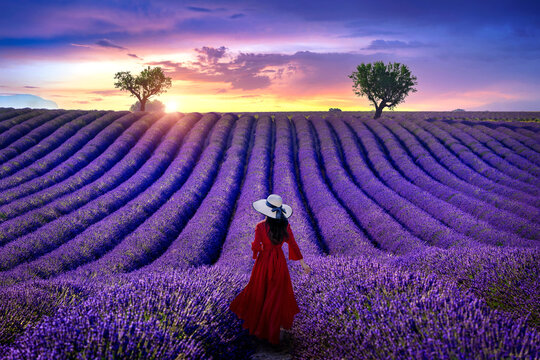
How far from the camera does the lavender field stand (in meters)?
2.64

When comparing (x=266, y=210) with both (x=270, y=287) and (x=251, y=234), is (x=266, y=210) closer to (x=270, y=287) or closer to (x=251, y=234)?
(x=270, y=287)

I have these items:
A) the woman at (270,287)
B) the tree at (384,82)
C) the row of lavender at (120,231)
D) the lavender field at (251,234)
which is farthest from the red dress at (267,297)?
the tree at (384,82)

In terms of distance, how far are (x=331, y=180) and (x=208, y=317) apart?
1230cm

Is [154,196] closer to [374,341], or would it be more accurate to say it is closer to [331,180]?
[331,180]

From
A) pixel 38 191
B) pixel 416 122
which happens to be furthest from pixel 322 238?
pixel 416 122

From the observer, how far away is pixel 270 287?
13.3ft

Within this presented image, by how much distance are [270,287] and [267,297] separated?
123 millimetres

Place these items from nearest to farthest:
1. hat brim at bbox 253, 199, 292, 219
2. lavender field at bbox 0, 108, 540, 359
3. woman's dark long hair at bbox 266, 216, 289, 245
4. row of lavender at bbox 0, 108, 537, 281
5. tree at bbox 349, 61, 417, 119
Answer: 1. lavender field at bbox 0, 108, 540, 359
2. hat brim at bbox 253, 199, 292, 219
3. woman's dark long hair at bbox 266, 216, 289, 245
4. row of lavender at bbox 0, 108, 537, 281
5. tree at bbox 349, 61, 417, 119

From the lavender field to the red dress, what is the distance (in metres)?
0.16

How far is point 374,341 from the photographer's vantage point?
2643 millimetres

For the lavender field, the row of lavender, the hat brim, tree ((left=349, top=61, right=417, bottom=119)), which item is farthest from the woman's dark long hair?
tree ((left=349, top=61, right=417, bottom=119))

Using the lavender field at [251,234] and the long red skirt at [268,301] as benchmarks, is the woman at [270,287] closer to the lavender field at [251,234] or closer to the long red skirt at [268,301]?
the long red skirt at [268,301]

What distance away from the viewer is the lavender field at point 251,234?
2.64m

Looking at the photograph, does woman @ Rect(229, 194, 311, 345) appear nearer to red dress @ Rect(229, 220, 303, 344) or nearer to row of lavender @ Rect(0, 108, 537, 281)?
red dress @ Rect(229, 220, 303, 344)
